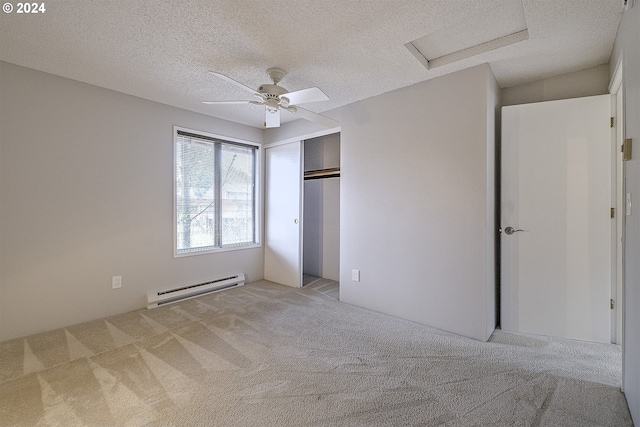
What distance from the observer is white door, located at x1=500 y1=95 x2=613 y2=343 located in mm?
2389

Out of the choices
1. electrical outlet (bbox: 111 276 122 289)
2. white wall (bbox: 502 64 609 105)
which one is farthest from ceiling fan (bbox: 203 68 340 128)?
electrical outlet (bbox: 111 276 122 289)

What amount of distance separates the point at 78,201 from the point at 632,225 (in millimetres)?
4327

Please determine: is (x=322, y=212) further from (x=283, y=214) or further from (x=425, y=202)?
(x=425, y=202)

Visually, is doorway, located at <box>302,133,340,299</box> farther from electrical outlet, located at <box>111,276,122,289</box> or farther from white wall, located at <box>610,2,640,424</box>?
white wall, located at <box>610,2,640,424</box>

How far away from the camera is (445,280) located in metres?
2.69

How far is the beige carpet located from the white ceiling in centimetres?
240

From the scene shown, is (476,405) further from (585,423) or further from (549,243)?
(549,243)

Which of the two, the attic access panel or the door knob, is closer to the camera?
the attic access panel

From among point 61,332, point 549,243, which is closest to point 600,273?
point 549,243

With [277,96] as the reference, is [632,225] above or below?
below

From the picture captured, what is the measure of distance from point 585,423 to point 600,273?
1401mm

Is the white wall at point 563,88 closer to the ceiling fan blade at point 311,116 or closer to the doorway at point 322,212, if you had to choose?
the ceiling fan blade at point 311,116

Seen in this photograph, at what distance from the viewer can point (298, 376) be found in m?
1.96

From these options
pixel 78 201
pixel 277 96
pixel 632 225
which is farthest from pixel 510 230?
pixel 78 201
